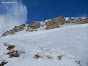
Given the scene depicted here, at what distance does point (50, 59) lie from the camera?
18.1 feet

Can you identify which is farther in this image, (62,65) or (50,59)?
(50,59)

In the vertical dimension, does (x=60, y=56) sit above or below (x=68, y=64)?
above

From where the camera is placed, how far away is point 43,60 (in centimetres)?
546

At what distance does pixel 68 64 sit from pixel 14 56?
13.8 feet

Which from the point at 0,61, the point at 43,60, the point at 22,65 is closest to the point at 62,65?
the point at 43,60

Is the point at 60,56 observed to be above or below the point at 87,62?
above

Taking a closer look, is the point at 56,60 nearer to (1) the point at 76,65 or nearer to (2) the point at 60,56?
(2) the point at 60,56

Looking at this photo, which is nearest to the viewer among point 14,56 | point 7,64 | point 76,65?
point 76,65

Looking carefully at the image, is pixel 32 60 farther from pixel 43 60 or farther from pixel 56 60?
pixel 56 60

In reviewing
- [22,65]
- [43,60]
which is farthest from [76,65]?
[22,65]

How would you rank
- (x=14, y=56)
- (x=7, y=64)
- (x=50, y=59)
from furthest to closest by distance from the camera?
(x=14, y=56) < (x=50, y=59) < (x=7, y=64)

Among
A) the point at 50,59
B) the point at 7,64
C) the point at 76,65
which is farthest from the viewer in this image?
the point at 50,59

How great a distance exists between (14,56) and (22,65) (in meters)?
1.63

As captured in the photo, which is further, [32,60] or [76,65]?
[32,60]
